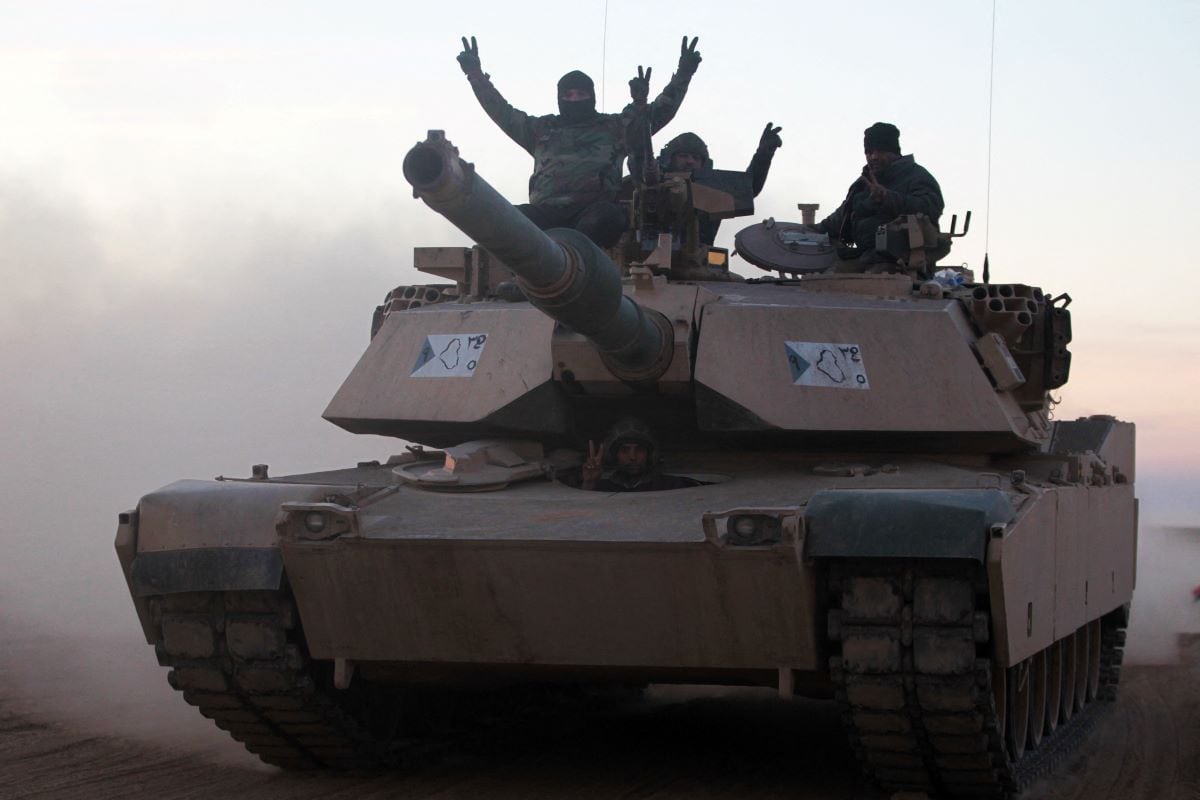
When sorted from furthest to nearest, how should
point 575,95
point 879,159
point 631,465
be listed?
1. point 879,159
2. point 575,95
3. point 631,465

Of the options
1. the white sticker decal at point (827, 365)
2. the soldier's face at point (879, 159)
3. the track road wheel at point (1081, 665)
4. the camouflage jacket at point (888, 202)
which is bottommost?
the track road wheel at point (1081, 665)

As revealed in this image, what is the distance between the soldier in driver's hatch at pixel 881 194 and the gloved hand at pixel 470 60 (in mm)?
2694

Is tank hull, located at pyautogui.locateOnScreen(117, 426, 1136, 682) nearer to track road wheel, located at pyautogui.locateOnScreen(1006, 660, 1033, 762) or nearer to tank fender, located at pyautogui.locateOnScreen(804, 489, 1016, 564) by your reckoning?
tank fender, located at pyautogui.locateOnScreen(804, 489, 1016, 564)

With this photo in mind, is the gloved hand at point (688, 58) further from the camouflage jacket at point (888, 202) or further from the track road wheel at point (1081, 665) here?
the track road wheel at point (1081, 665)

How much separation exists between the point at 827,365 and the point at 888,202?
7.27 feet

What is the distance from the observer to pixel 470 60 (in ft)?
42.5

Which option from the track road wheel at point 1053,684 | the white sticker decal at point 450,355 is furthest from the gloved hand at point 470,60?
the track road wheel at point 1053,684

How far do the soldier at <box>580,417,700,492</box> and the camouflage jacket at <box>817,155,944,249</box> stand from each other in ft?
9.54

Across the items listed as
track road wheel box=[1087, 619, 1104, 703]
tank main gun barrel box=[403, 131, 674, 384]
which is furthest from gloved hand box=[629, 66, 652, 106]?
track road wheel box=[1087, 619, 1104, 703]

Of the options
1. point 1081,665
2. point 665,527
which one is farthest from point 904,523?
point 1081,665

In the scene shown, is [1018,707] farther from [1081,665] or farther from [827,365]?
[1081,665]

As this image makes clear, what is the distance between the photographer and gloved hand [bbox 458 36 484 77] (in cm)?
1295

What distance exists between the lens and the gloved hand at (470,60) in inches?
510

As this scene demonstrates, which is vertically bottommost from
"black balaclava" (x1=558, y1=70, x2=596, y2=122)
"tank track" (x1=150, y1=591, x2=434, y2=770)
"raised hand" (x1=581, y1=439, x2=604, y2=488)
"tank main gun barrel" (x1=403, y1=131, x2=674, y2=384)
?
"tank track" (x1=150, y1=591, x2=434, y2=770)
